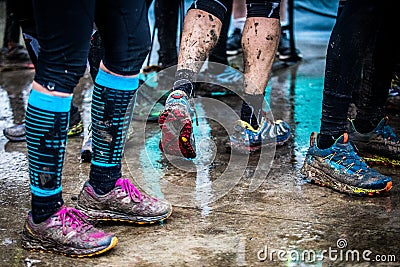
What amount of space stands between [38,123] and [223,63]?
9.55ft

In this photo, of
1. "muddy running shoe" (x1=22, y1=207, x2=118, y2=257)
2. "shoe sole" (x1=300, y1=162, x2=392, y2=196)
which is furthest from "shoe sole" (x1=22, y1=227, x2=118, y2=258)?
"shoe sole" (x1=300, y1=162, x2=392, y2=196)

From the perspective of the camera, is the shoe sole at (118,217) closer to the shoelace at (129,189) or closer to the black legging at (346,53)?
the shoelace at (129,189)

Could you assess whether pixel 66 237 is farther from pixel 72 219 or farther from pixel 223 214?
pixel 223 214

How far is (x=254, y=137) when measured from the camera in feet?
10.1

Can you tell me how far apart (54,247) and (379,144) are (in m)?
1.68

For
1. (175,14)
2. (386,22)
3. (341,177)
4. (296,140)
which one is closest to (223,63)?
(175,14)

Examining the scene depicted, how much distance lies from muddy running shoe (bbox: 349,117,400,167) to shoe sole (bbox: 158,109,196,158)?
804 mm

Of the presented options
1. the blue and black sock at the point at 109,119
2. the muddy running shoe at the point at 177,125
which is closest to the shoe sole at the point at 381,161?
the muddy running shoe at the point at 177,125

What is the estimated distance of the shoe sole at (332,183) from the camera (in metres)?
2.48

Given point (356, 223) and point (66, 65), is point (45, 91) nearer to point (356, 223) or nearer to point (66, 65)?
point (66, 65)

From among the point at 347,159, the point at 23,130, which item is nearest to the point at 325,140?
the point at 347,159

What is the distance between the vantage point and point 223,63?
469cm

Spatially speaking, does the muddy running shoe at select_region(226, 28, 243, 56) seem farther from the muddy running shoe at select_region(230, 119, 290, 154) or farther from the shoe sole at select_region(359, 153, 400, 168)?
the shoe sole at select_region(359, 153, 400, 168)

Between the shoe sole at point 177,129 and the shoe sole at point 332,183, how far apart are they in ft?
1.73
